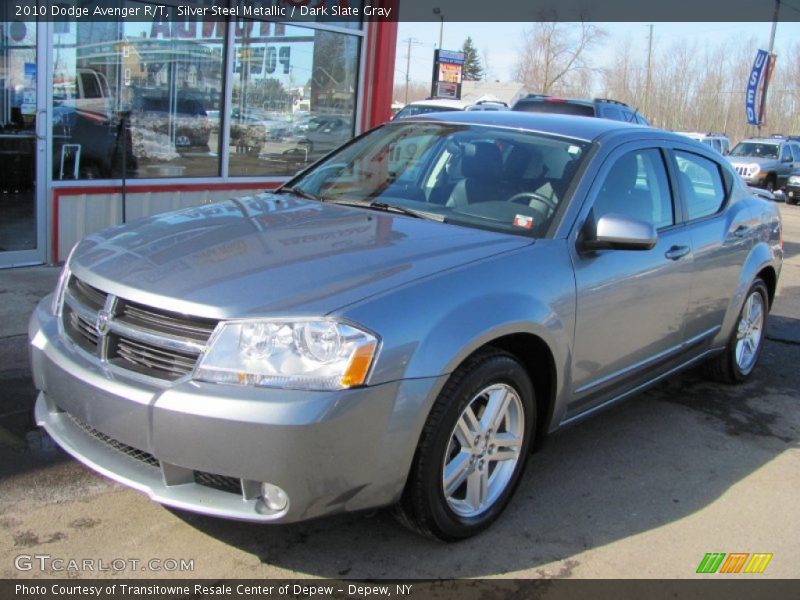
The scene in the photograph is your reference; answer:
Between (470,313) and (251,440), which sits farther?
(470,313)

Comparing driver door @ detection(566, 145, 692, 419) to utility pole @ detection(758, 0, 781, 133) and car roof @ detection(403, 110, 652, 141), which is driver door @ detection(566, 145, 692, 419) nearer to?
car roof @ detection(403, 110, 652, 141)

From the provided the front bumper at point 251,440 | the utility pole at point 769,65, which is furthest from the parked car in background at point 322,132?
the utility pole at point 769,65

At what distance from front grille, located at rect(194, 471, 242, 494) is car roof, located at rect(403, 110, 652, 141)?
7.95 feet

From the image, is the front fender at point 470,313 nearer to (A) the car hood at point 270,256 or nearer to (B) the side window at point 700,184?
(A) the car hood at point 270,256

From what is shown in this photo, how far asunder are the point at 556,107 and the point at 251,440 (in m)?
11.0

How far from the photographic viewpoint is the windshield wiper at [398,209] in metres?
3.72

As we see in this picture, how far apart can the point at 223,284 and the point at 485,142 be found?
6.07 feet

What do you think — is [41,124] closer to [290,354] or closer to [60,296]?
[60,296]

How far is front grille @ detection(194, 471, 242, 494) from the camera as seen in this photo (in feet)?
8.94

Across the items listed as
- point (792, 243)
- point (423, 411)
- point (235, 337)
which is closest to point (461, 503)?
point (423, 411)

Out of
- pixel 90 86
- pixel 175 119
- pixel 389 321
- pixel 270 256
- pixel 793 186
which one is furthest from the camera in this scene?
pixel 793 186

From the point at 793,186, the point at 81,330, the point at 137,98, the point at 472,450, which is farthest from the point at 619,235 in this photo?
the point at 793,186

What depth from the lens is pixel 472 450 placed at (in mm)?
3141

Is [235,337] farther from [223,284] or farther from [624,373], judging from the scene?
[624,373]
